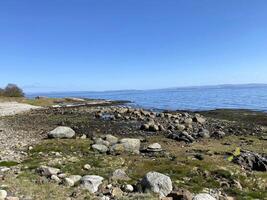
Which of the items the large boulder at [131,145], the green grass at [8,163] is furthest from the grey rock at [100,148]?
the green grass at [8,163]

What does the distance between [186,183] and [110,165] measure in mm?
4565

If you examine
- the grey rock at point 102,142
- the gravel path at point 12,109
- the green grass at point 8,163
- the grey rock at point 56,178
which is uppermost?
the grey rock at point 56,178

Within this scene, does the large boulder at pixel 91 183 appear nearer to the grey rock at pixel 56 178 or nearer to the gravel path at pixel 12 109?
the grey rock at pixel 56 178

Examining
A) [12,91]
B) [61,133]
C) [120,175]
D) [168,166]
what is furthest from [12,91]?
[120,175]

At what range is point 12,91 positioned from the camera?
12281 centimetres

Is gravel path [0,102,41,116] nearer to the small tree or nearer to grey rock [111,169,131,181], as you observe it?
the small tree

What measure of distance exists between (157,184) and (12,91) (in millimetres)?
116306

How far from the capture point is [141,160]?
21297 millimetres

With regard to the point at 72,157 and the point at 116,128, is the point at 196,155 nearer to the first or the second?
the point at 72,157

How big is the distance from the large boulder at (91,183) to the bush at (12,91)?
111574 mm

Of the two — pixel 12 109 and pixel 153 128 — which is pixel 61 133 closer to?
pixel 153 128

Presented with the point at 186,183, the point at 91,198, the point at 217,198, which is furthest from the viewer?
the point at 186,183

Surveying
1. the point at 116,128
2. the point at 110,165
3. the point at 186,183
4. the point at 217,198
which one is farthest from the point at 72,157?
the point at 116,128

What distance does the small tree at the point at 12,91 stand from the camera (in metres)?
121
